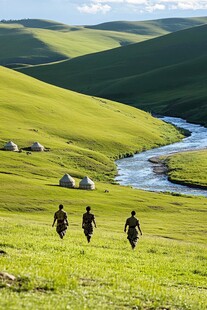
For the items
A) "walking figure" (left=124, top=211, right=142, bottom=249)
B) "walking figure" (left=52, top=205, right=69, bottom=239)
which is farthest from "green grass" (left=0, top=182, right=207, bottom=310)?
"walking figure" (left=52, top=205, right=69, bottom=239)

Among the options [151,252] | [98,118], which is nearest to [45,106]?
[98,118]

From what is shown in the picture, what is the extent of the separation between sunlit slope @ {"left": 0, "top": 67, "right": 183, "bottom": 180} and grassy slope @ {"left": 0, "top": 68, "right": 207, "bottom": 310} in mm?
294

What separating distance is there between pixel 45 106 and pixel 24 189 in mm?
77473

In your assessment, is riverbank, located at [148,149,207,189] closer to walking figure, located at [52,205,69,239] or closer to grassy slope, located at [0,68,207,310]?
grassy slope, located at [0,68,207,310]

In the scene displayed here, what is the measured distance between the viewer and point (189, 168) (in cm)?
10831

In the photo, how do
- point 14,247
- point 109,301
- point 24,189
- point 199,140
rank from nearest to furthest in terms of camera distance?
point 109,301
point 14,247
point 24,189
point 199,140

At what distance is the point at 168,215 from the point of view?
69.9 m

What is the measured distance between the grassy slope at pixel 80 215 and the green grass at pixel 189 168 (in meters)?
11.8

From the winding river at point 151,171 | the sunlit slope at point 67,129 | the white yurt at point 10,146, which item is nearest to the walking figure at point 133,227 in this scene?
the sunlit slope at point 67,129

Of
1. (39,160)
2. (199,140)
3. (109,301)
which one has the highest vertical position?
(199,140)

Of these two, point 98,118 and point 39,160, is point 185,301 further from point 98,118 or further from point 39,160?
point 98,118

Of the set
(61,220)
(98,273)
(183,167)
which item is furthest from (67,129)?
(98,273)

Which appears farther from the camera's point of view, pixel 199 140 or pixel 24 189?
pixel 199 140

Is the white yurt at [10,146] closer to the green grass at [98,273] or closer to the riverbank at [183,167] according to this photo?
the riverbank at [183,167]
